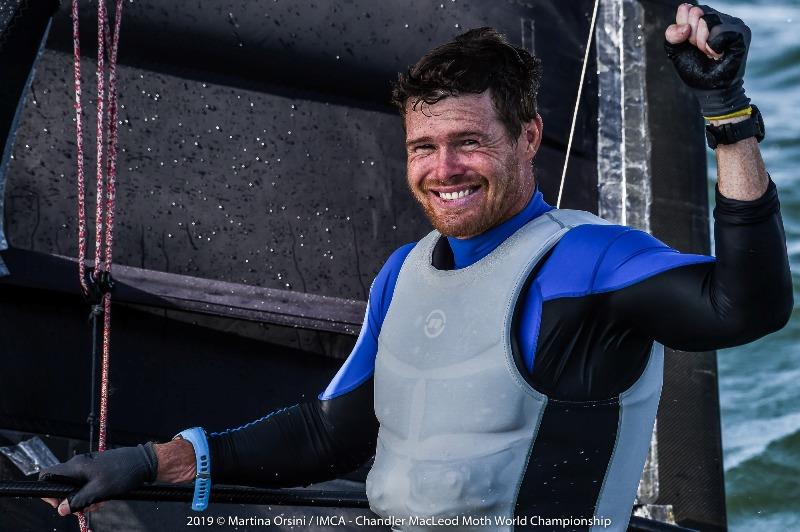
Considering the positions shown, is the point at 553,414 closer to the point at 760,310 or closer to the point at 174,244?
the point at 760,310

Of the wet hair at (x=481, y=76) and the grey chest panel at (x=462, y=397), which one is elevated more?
the wet hair at (x=481, y=76)

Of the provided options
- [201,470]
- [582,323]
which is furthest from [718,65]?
[201,470]

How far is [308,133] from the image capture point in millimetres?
3592

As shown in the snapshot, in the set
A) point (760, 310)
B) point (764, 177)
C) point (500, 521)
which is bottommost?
point (500, 521)

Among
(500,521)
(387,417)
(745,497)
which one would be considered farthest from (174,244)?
(745,497)

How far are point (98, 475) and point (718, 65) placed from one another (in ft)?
4.42

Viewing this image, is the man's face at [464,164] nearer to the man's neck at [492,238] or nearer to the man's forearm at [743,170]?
the man's neck at [492,238]

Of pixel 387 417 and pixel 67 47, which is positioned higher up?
pixel 67 47

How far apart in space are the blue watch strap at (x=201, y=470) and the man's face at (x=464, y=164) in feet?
2.17

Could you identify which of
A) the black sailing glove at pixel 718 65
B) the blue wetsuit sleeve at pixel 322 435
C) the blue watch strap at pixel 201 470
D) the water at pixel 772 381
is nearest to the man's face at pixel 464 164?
the blue wetsuit sleeve at pixel 322 435

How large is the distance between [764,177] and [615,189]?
1947 millimetres

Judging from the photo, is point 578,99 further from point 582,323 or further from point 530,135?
point 582,323

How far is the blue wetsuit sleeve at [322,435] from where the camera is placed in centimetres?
256

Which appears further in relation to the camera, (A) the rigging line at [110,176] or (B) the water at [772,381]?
(B) the water at [772,381]
